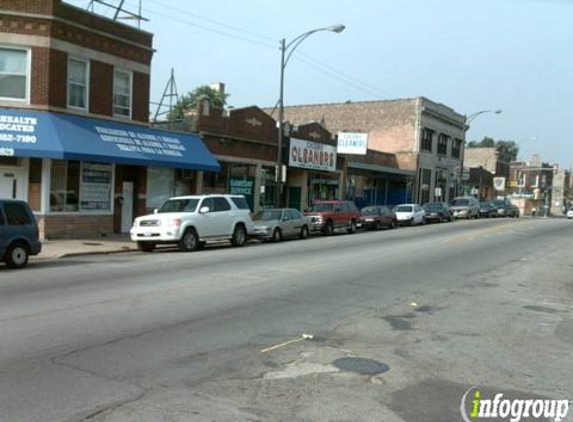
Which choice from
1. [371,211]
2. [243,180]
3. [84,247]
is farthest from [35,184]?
[371,211]

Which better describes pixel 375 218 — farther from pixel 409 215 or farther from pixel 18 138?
pixel 18 138

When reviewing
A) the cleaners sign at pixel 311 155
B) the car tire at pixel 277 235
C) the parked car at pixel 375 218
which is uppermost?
the cleaners sign at pixel 311 155

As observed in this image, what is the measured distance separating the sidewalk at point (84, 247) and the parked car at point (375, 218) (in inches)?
599

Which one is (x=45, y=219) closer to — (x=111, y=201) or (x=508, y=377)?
(x=111, y=201)

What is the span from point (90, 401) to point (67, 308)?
4343 millimetres

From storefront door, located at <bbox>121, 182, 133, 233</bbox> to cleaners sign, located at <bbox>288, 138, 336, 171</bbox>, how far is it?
1189 cm

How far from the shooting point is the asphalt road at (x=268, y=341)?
5.33m

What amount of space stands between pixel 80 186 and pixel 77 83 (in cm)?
370

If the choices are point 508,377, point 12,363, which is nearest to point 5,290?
point 12,363

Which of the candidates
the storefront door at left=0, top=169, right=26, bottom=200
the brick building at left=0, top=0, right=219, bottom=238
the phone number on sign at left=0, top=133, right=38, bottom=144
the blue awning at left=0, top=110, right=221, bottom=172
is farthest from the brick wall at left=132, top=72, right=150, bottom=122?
the storefront door at left=0, top=169, right=26, bottom=200

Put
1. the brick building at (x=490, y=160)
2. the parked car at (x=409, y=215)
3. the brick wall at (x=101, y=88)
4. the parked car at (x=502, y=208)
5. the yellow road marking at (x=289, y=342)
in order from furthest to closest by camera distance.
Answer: the brick building at (x=490, y=160), the parked car at (x=502, y=208), the parked car at (x=409, y=215), the brick wall at (x=101, y=88), the yellow road marking at (x=289, y=342)

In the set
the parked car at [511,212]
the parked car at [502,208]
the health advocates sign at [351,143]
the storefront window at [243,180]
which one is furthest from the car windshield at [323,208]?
the parked car at [511,212]

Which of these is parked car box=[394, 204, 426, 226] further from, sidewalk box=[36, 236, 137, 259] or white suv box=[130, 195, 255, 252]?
sidewalk box=[36, 236, 137, 259]

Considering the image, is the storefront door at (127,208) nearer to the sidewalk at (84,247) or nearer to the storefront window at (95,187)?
the storefront window at (95,187)
